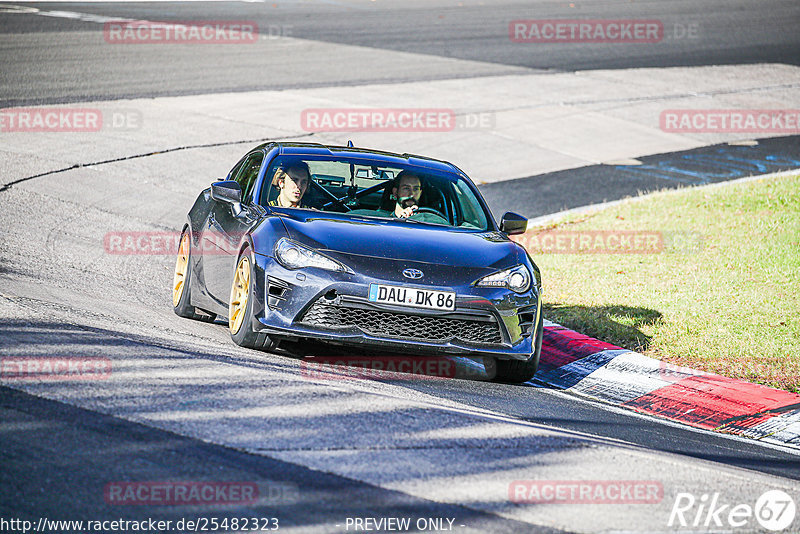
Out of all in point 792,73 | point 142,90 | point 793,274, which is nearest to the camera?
point 793,274

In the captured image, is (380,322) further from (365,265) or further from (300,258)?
(300,258)

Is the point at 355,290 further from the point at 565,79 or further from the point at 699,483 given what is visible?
the point at 565,79

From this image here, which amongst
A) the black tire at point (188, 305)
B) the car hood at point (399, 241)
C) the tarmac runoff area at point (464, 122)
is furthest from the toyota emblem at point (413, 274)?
the tarmac runoff area at point (464, 122)

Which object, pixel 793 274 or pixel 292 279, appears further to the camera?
pixel 793 274

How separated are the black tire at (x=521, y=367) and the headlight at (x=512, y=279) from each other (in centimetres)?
27

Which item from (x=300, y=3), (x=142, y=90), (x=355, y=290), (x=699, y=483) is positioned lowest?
(x=699, y=483)

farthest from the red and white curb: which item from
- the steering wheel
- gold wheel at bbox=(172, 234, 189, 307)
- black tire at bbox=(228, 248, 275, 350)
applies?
gold wheel at bbox=(172, 234, 189, 307)

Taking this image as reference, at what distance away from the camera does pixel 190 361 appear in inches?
253

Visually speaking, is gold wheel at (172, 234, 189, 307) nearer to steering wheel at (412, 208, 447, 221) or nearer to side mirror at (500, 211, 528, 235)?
steering wheel at (412, 208, 447, 221)

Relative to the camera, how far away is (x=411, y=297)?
713cm

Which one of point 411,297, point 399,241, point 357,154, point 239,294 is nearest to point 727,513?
point 411,297

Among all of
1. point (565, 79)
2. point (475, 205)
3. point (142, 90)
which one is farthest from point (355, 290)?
point (565, 79)

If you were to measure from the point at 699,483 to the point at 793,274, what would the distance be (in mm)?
6373

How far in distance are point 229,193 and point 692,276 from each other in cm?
535
